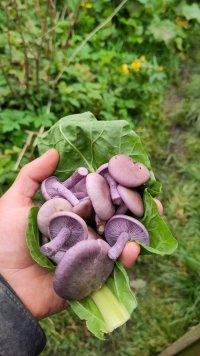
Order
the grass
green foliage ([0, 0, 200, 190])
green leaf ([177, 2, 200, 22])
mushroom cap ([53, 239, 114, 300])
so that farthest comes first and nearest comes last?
green leaf ([177, 2, 200, 22]) < green foliage ([0, 0, 200, 190]) < the grass < mushroom cap ([53, 239, 114, 300])

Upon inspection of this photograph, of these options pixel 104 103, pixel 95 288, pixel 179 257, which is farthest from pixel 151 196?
pixel 104 103

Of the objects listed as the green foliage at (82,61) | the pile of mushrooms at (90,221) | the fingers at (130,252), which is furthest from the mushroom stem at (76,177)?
the green foliage at (82,61)

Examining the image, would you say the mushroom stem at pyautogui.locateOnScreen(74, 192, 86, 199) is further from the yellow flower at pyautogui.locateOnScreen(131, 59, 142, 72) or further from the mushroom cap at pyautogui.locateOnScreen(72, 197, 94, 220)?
the yellow flower at pyautogui.locateOnScreen(131, 59, 142, 72)

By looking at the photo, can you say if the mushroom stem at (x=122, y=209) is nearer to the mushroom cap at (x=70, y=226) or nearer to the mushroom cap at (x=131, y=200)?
the mushroom cap at (x=131, y=200)

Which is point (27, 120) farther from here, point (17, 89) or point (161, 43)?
point (161, 43)

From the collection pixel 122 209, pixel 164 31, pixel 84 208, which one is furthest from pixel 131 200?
pixel 164 31

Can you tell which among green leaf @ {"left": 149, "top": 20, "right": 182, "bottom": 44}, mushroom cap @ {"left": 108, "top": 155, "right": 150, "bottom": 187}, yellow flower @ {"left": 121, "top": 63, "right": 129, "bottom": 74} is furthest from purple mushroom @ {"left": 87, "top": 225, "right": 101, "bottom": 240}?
green leaf @ {"left": 149, "top": 20, "right": 182, "bottom": 44}

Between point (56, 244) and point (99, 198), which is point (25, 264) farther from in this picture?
point (99, 198)
